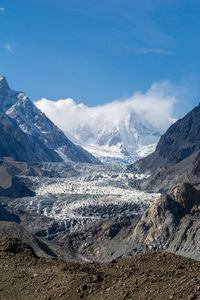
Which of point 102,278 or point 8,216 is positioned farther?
point 8,216

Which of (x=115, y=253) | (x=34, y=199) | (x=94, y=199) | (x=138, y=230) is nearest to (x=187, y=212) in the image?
(x=138, y=230)

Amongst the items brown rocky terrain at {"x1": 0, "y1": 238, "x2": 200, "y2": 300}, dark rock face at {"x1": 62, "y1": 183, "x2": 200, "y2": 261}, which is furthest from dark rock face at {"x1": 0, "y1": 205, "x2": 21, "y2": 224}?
brown rocky terrain at {"x1": 0, "y1": 238, "x2": 200, "y2": 300}

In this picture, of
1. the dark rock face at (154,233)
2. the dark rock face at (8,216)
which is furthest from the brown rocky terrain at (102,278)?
the dark rock face at (8,216)

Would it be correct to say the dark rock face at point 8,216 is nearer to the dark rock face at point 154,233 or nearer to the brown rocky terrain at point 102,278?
the dark rock face at point 154,233

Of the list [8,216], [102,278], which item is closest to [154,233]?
[8,216]

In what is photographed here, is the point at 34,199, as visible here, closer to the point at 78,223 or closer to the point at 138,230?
the point at 78,223

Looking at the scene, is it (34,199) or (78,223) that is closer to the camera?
(78,223)

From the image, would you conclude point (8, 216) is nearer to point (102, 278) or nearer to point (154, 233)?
point (154, 233)

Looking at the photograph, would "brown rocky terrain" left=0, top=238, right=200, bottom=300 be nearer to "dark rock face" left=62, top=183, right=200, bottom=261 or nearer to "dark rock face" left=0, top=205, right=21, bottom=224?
"dark rock face" left=62, top=183, right=200, bottom=261
